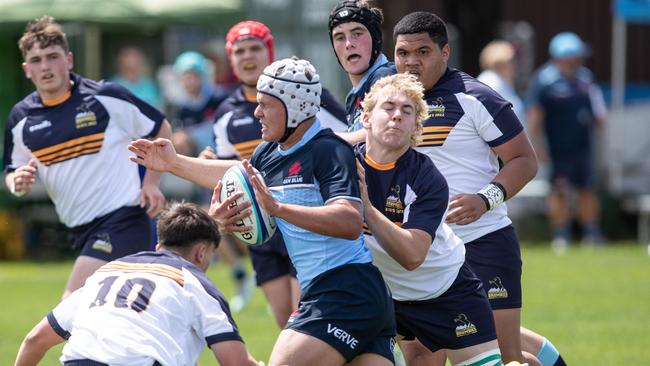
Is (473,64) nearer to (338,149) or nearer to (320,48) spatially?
(320,48)

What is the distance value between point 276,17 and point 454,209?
11654 millimetres

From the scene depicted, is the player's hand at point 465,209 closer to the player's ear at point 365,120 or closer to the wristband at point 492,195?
the wristband at point 492,195

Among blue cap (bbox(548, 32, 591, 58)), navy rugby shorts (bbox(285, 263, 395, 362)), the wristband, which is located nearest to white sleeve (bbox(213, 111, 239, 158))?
the wristband

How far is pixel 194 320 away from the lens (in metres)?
5.48

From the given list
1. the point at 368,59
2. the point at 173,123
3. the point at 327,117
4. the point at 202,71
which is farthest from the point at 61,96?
the point at 173,123

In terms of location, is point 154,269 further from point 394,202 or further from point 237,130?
point 237,130

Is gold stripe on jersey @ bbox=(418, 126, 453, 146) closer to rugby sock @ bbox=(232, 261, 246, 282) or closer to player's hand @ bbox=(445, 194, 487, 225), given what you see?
player's hand @ bbox=(445, 194, 487, 225)

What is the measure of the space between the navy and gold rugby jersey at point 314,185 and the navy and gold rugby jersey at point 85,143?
2394 millimetres

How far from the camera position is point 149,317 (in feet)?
17.7

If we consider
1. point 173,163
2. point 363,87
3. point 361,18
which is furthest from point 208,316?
point 361,18

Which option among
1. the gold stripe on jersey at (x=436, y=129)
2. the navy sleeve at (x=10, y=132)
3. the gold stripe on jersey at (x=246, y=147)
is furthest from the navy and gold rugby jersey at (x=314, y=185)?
the navy sleeve at (x=10, y=132)

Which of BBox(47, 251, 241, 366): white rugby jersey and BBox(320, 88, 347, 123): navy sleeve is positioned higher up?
BBox(320, 88, 347, 123): navy sleeve

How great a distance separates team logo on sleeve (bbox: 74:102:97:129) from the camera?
804 cm

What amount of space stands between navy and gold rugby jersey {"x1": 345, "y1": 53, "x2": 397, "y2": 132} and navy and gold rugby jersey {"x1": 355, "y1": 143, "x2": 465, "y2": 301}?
1.64ft
